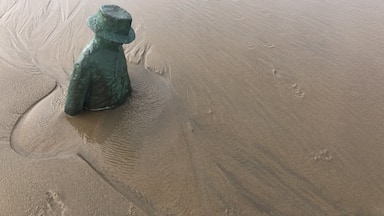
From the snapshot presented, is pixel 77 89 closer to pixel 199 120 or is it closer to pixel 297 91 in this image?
pixel 199 120

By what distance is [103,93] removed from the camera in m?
3.37

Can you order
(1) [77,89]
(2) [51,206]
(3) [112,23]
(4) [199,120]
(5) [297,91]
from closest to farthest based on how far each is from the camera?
1. (2) [51,206]
2. (3) [112,23]
3. (1) [77,89]
4. (4) [199,120]
5. (5) [297,91]

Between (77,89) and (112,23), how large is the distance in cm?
65

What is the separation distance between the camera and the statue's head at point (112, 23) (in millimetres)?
2963

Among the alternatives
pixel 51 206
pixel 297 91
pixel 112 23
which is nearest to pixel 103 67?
pixel 112 23

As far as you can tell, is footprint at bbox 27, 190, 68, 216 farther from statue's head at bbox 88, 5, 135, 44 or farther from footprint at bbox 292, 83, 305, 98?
footprint at bbox 292, 83, 305, 98

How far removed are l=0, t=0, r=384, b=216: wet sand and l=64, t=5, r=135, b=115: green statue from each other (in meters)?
0.13

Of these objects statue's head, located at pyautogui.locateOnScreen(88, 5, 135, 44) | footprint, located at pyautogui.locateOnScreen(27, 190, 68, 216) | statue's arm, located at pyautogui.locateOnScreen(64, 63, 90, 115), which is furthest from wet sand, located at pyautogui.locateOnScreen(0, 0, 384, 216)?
statue's head, located at pyautogui.locateOnScreen(88, 5, 135, 44)

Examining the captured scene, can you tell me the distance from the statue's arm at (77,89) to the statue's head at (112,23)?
0.36m

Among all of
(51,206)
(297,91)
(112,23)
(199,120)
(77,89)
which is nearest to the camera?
(51,206)

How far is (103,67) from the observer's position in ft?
10.6

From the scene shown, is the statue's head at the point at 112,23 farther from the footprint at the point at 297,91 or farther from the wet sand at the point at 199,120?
the footprint at the point at 297,91

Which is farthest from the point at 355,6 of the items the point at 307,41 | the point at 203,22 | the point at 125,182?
the point at 125,182

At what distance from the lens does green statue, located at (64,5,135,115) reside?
9.92 ft
